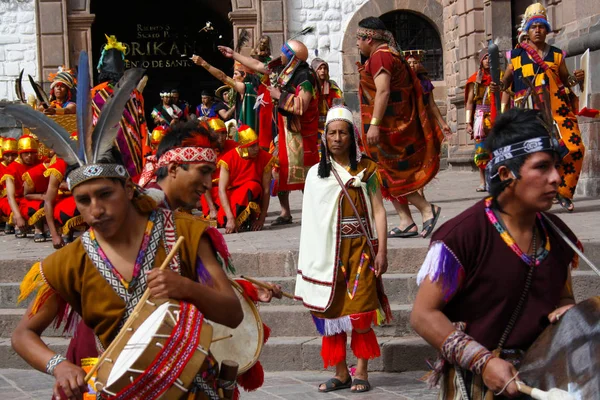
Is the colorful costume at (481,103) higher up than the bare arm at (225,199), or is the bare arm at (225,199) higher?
the colorful costume at (481,103)

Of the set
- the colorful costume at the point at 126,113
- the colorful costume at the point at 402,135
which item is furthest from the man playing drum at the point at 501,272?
the colorful costume at the point at 126,113

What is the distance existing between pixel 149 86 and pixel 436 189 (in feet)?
45.0

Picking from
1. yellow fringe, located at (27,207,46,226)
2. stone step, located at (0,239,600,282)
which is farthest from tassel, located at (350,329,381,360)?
yellow fringe, located at (27,207,46,226)

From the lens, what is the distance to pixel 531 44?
10.0 m

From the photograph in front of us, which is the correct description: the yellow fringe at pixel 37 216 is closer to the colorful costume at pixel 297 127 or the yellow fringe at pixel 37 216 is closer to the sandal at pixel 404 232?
the colorful costume at pixel 297 127

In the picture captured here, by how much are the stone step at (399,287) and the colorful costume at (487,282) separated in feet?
12.5

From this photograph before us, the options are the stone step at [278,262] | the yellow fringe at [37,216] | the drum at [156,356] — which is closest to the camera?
the drum at [156,356]

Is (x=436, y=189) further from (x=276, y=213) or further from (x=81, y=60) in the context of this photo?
(x=81, y=60)

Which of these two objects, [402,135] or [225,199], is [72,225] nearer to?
[225,199]

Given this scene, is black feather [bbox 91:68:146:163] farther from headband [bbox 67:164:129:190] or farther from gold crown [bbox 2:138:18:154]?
gold crown [bbox 2:138:18:154]

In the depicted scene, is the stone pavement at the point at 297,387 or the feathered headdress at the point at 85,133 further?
the stone pavement at the point at 297,387

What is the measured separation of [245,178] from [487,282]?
7.00 m

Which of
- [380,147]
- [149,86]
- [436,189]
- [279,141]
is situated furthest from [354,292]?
[149,86]

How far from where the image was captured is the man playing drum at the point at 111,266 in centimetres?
340
